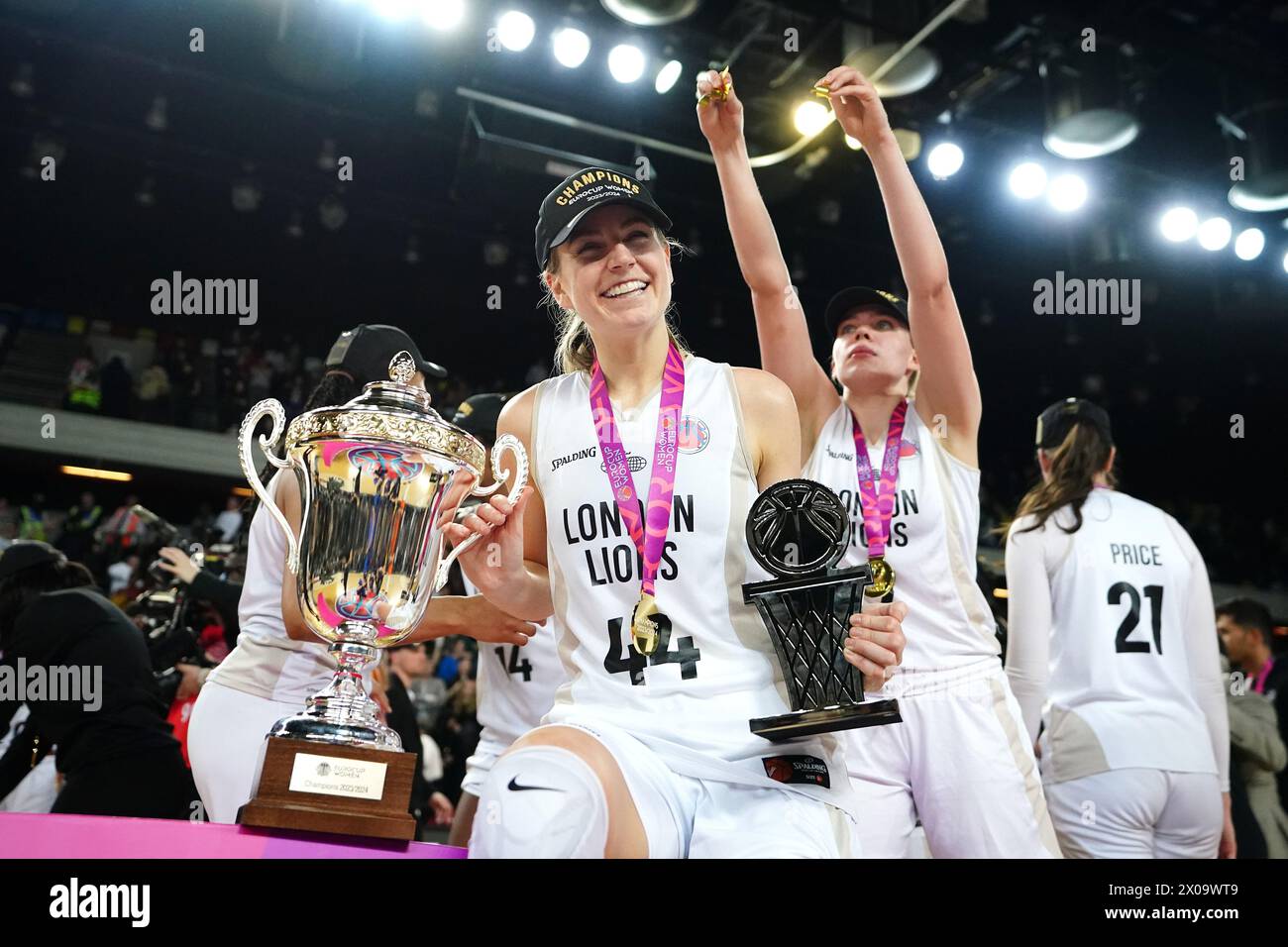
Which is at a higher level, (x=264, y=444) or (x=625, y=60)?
(x=625, y=60)

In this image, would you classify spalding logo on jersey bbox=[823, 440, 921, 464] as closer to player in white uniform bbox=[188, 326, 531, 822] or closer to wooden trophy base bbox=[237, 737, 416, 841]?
player in white uniform bbox=[188, 326, 531, 822]

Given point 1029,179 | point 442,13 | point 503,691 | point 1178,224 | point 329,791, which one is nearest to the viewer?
point 329,791

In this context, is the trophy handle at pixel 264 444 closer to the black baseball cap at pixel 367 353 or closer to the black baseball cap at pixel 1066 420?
the black baseball cap at pixel 367 353

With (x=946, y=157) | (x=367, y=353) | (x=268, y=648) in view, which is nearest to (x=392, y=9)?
(x=946, y=157)

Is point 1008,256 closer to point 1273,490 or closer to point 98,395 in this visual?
point 1273,490

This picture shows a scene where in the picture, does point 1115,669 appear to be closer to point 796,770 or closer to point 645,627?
point 796,770

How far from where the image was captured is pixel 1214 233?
26.5 ft

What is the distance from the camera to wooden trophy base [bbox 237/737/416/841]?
4.24ft

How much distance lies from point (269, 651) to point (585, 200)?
1.35m

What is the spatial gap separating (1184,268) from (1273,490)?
7.81 metres

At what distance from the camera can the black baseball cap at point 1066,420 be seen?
10.2 feet

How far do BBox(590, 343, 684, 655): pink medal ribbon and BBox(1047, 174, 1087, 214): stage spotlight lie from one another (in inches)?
271
